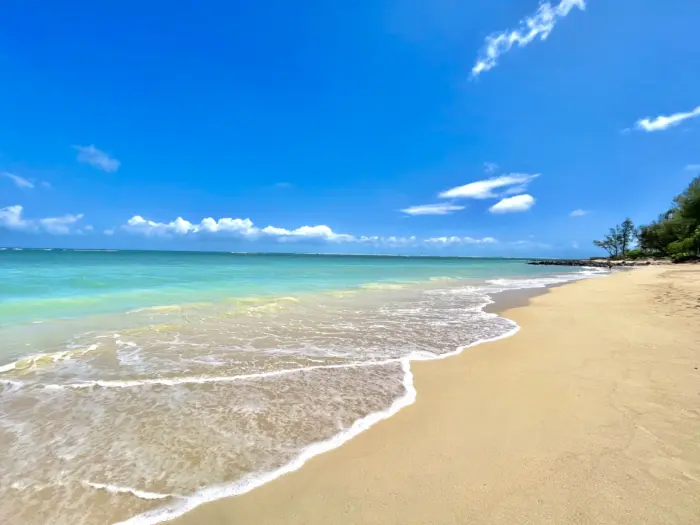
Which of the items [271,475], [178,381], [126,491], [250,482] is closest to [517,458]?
[271,475]

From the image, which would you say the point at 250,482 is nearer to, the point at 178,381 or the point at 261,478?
the point at 261,478

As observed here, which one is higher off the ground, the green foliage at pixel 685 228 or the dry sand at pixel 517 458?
the green foliage at pixel 685 228

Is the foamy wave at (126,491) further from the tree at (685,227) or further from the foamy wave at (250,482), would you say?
the tree at (685,227)

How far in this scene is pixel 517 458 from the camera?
10.6ft

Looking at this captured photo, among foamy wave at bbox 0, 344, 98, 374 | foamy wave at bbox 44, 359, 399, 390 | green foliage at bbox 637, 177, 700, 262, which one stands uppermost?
green foliage at bbox 637, 177, 700, 262

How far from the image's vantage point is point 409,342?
8016mm

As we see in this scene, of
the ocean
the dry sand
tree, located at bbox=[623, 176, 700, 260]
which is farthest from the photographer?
tree, located at bbox=[623, 176, 700, 260]

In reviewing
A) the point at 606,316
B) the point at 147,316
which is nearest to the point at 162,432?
the point at 147,316

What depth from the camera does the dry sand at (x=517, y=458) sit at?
8.60 feet

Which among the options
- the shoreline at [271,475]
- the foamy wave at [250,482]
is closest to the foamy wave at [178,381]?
the shoreline at [271,475]

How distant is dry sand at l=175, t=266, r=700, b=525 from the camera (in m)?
2.62

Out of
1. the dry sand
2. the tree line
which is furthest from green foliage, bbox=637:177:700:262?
the dry sand

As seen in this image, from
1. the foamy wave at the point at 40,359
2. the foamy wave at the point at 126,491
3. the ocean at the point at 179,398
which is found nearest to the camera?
the foamy wave at the point at 126,491

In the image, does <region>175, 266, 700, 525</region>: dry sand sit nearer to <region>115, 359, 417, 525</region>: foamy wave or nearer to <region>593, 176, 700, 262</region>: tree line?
<region>115, 359, 417, 525</region>: foamy wave
